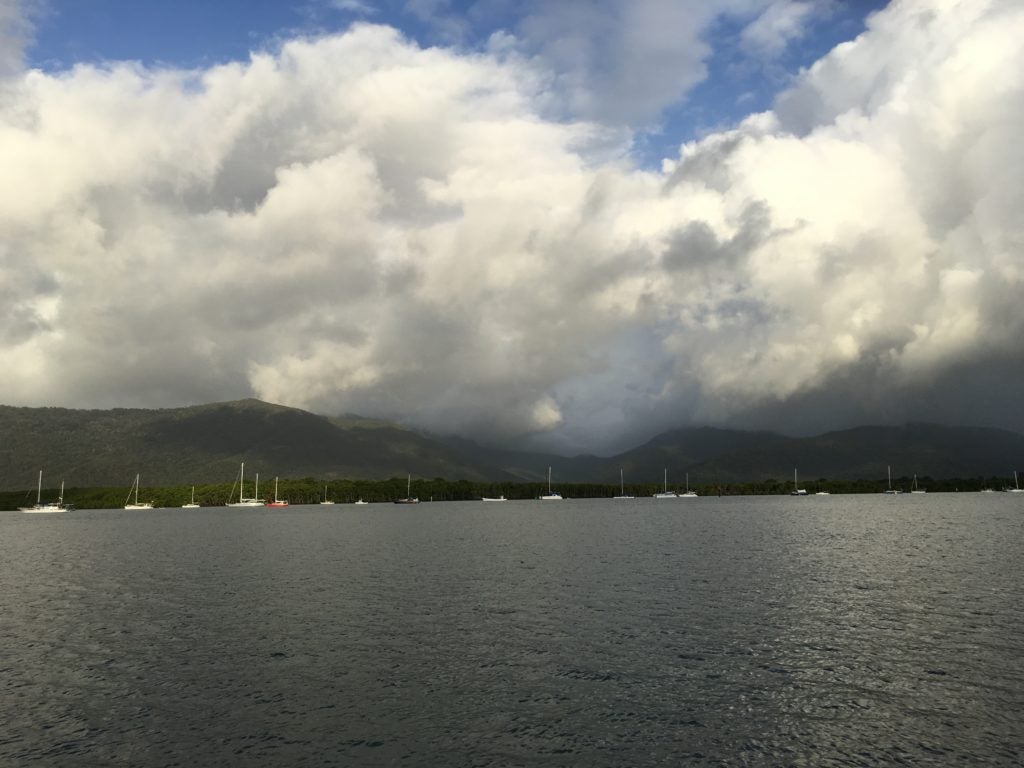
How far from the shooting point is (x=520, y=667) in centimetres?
5131

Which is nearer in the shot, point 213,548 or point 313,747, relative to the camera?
point 313,747

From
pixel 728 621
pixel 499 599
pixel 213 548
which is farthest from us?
pixel 213 548

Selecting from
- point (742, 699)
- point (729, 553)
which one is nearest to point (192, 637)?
point (742, 699)

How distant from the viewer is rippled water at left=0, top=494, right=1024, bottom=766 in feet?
121

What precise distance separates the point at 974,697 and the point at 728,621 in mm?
25157

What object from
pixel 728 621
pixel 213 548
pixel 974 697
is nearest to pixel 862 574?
pixel 728 621

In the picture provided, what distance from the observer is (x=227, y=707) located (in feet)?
144

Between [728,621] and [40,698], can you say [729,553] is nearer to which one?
[728,621]

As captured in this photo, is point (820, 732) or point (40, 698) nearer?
point (820, 732)

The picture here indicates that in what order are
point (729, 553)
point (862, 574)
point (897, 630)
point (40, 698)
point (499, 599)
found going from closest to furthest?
point (40, 698) < point (897, 630) < point (499, 599) < point (862, 574) < point (729, 553)

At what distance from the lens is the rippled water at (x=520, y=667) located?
121 ft

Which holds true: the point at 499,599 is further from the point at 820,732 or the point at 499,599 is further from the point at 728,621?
the point at 820,732

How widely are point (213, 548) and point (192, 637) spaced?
9993 centimetres

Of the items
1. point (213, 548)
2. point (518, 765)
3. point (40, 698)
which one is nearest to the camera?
point (518, 765)
